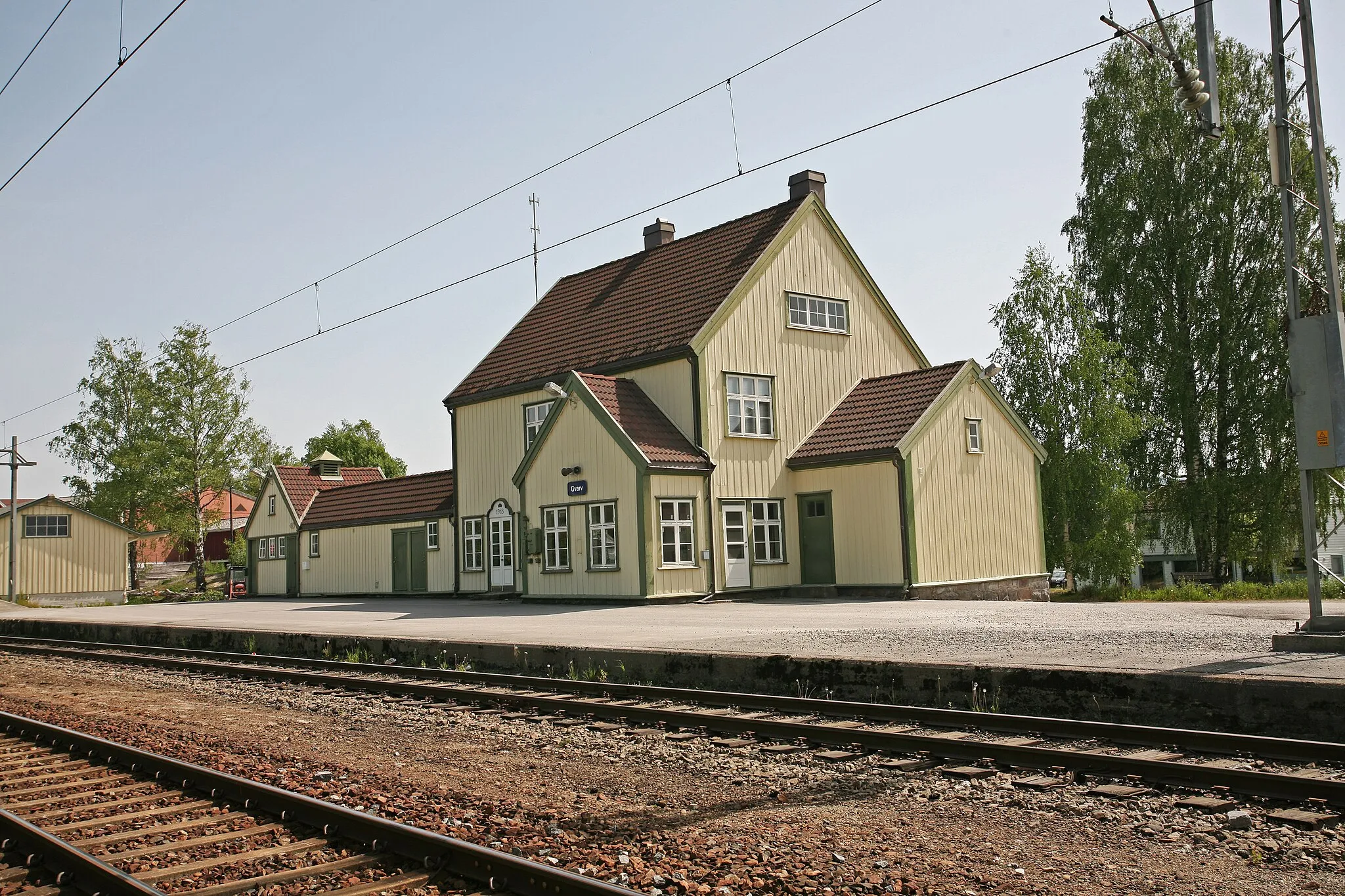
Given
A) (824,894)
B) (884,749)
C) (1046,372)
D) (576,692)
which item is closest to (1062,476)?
(1046,372)

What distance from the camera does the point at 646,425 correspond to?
2638cm

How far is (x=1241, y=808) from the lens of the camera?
632 cm

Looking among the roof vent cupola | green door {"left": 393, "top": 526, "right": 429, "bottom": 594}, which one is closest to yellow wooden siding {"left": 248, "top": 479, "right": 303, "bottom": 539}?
the roof vent cupola

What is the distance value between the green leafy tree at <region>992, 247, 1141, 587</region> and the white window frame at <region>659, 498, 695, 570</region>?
1302 centimetres

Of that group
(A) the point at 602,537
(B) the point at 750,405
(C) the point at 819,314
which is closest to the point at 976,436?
→ (C) the point at 819,314

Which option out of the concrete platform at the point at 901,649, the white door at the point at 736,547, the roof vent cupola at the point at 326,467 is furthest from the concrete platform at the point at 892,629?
the roof vent cupola at the point at 326,467

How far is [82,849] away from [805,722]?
554 cm

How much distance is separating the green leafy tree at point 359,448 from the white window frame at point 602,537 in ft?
234

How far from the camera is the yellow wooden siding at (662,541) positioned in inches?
971

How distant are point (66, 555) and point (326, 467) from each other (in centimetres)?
1314

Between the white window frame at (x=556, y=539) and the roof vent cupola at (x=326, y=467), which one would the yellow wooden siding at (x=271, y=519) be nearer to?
the roof vent cupola at (x=326, y=467)

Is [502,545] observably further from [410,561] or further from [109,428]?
[109,428]

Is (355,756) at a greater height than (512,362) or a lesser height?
lesser

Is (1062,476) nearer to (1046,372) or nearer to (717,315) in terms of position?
(1046,372)
